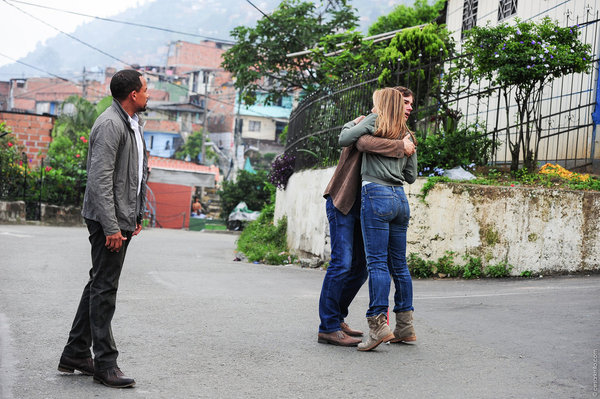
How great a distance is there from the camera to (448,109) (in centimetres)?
1009

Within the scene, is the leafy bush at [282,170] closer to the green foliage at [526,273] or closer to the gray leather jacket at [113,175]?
the green foliage at [526,273]

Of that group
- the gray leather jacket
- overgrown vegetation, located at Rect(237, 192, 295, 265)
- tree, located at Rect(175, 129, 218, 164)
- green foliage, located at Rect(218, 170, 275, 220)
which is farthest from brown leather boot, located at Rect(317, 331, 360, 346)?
tree, located at Rect(175, 129, 218, 164)

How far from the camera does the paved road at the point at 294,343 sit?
12.0 ft

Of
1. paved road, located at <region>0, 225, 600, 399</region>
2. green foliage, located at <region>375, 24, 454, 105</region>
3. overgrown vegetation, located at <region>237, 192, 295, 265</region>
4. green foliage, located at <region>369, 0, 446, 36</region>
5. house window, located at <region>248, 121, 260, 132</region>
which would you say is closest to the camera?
paved road, located at <region>0, 225, 600, 399</region>

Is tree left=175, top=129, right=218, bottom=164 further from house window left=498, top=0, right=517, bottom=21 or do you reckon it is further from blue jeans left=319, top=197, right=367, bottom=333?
blue jeans left=319, top=197, right=367, bottom=333

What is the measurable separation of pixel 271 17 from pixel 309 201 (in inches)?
538

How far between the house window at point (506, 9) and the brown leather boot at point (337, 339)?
1180 cm

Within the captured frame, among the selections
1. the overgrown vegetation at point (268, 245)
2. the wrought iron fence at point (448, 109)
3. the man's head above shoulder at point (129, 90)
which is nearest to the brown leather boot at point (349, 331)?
the man's head above shoulder at point (129, 90)

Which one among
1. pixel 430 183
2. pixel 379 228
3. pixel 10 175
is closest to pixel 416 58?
pixel 430 183

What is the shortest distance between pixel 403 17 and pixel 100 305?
68.9 feet

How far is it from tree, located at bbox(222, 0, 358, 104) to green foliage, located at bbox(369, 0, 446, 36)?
0.92 meters

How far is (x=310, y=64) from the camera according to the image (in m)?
22.6

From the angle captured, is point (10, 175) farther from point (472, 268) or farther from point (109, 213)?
point (109, 213)

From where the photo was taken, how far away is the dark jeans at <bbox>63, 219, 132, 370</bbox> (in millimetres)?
3599
